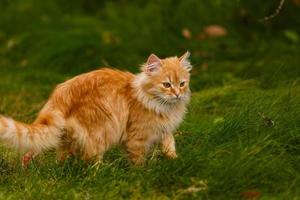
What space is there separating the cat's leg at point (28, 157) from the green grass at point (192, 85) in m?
0.04

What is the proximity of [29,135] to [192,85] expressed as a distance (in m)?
3.17

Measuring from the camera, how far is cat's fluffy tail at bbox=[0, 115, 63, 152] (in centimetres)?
483

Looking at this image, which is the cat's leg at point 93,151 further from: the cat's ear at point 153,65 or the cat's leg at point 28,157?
the cat's ear at point 153,65

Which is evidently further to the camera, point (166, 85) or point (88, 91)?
point (166, 85)

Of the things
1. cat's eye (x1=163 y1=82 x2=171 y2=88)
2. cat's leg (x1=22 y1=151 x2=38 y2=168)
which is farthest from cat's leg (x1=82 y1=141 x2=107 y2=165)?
cat's eye (x1=163 y1=82 x2=171 y2=88)

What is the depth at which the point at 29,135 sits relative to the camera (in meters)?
4.92

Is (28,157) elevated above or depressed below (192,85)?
above

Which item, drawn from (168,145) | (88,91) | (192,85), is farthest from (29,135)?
(192,85)

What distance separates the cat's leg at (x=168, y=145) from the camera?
5.15 metres

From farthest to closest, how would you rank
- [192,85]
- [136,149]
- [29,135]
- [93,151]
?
[192,85], [136,149], [93,151], [29,135]

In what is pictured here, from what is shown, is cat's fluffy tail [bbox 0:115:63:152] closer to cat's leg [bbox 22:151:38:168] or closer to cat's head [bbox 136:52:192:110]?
cat's leg [bbox 22:151:38:168]

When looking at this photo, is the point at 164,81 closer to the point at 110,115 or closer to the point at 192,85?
the point at 110,115

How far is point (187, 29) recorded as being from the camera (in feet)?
31.6

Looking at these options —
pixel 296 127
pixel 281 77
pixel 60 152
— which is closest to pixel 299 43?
pixel 281 77
